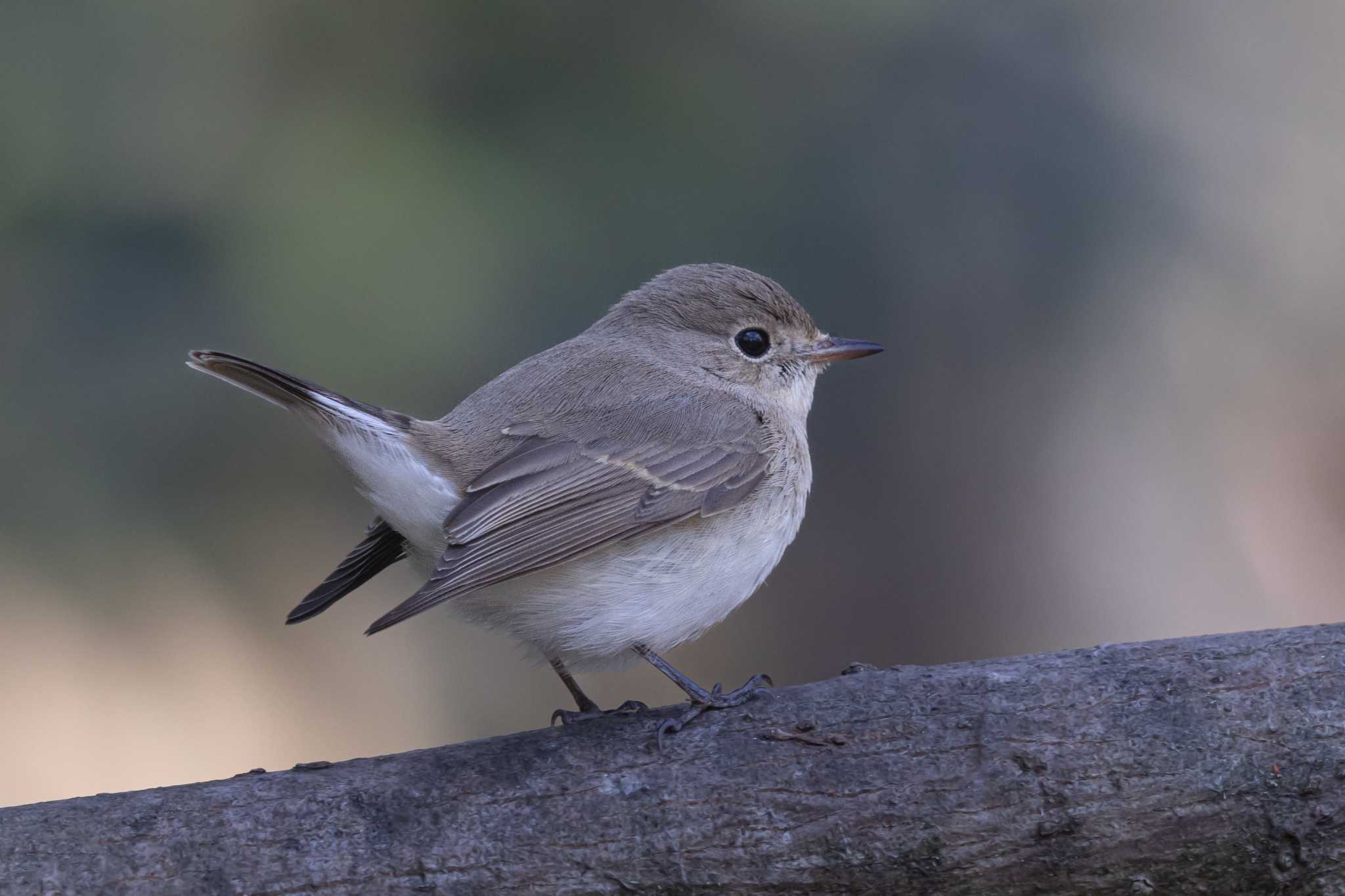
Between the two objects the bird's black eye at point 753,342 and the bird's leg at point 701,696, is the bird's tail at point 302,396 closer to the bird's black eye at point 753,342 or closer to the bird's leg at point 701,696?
the bird's leg at point 701,696

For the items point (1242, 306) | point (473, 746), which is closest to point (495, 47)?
point (473, 746)

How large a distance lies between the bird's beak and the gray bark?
1243 mm

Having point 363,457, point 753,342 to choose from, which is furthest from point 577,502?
point 753,342

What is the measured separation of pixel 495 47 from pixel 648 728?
2.36 metres

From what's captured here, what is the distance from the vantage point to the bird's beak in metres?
3.42

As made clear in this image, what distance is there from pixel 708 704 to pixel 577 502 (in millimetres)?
561

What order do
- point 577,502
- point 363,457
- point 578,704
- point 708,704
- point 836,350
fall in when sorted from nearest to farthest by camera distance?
point 708,704 < point 363,457 < point 577,502 < point 578,704 < point 836,350

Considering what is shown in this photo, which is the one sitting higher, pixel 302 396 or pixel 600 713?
pixel 302 396

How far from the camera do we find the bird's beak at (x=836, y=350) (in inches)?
135

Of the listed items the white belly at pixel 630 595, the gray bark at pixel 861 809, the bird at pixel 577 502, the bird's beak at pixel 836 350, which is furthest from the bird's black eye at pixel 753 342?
the gray bark at pixel 861 809

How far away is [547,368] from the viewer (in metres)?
3.15

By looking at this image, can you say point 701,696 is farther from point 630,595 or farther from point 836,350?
point 836,350

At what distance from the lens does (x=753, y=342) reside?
3465mm

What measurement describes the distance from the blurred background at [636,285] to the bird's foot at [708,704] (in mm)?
1222
